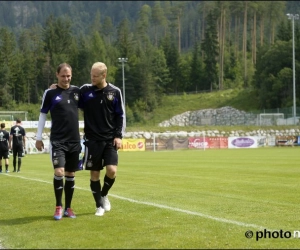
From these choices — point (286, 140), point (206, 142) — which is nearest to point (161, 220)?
point (206, 142)

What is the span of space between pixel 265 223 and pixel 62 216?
3050 millimetres

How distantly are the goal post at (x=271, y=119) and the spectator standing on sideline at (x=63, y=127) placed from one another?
64.3 metres

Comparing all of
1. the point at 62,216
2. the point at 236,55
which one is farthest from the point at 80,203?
the point at 236,55

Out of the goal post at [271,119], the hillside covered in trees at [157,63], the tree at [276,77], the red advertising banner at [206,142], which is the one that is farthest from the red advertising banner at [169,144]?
the tree at [276,77]

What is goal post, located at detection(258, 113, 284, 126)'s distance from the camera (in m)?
72.2

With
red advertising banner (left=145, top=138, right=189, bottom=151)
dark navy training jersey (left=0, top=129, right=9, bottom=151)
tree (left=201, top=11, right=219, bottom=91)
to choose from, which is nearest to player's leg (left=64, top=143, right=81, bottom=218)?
dark navy training jersey (left=0, top=129, right=9, bottom=151)

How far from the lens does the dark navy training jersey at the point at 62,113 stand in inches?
361

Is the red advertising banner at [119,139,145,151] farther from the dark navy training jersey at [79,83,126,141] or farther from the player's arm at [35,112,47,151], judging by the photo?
the dark navy training jersey at [79,83,126,141]

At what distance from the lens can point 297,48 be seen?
95.5 meters

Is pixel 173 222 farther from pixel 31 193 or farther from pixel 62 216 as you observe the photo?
pixel 31 193

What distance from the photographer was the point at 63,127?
9.20 metres

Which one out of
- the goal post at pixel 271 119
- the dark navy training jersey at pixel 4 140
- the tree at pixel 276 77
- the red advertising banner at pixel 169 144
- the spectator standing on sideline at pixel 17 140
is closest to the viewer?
the spectator standing on sideline at pixel 17 140

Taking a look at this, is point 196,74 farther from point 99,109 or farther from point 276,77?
point 99,109

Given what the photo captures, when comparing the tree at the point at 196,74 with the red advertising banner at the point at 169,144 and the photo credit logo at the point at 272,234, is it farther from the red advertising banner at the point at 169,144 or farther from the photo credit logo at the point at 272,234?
the photo credit logo at the point at 272,234
